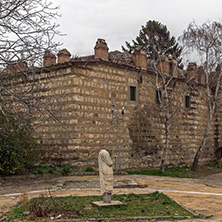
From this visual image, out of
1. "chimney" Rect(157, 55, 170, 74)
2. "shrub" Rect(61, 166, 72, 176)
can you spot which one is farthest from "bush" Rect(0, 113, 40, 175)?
"chimney" Rect(157, 55, 170, 74)

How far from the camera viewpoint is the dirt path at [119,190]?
8.50 m

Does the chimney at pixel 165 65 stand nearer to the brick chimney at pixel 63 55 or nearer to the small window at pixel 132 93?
the small window at pixel 132 93

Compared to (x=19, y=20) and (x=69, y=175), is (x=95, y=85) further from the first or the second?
(x=19, y=20)

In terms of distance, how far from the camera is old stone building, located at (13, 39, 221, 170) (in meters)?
15.4

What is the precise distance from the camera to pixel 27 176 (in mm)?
13281

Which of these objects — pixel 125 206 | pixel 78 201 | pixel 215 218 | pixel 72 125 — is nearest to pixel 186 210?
pixel 215 218

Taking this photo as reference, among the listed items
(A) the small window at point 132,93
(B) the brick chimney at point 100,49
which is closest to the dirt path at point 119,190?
(A) the small window at point 132,93

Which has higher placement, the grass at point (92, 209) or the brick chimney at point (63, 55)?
the brick chimney at point (63, 55)

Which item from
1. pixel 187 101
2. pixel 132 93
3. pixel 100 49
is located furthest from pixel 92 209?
pixel 187 101

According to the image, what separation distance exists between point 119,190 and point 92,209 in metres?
3.40

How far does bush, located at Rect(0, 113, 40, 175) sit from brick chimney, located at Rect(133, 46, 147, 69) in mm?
7448

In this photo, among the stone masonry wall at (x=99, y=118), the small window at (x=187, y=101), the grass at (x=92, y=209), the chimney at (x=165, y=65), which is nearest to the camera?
the grass at (x=92, y=209)

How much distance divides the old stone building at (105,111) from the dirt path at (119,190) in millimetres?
2365

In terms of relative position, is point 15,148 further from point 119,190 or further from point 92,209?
point 92,209
